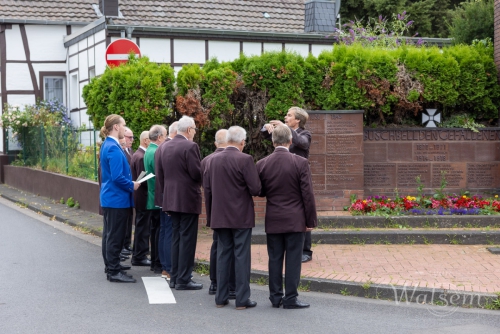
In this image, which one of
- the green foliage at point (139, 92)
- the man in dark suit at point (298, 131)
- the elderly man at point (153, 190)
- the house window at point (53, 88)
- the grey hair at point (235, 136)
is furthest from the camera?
the house window at point (53, 88)

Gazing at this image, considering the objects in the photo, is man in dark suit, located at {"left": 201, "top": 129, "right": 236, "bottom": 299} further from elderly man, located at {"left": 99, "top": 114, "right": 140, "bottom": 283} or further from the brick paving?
elderly man, located at {"left": 99, "top": 114, "right": 140, "bottom": 283}

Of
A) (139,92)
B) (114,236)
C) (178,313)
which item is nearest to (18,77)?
(139,92)

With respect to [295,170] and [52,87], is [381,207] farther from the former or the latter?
[52,87]

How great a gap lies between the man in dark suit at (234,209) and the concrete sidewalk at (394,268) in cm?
109

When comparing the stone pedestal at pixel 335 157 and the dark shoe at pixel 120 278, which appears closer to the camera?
the dark shoe at pixel 120 278

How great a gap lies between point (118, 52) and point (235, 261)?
7029 millimetres

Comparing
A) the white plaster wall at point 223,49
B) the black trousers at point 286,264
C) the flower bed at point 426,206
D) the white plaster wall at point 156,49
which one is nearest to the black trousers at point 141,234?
the black trousers at point 286,264

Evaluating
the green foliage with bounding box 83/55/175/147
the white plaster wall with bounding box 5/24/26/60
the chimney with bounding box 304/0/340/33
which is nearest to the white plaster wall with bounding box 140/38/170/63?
the white plaster wall with bounding box 5/24/26/60

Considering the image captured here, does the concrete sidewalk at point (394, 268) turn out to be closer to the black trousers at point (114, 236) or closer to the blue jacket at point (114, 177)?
the black trousers at point (114, 236)

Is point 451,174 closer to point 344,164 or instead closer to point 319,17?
point 344,164

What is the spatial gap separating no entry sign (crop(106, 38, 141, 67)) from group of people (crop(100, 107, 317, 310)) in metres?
3.34

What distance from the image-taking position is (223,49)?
2428 cm

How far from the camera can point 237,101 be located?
13.6 meters

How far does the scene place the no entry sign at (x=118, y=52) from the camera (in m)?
14.2
